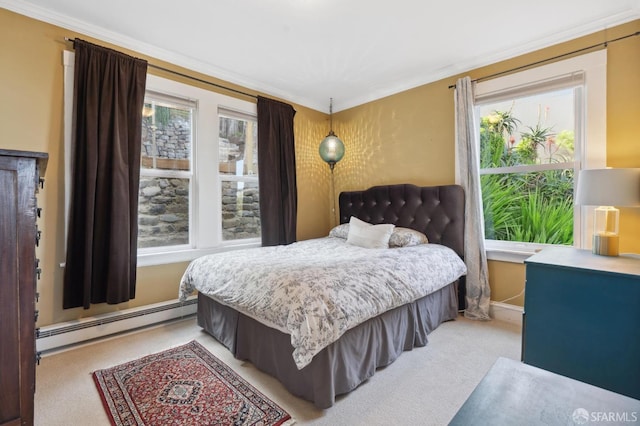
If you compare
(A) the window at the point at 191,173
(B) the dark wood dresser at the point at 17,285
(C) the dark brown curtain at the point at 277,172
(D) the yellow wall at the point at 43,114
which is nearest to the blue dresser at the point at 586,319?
(B) the dark wood dresser at the point at 17,285

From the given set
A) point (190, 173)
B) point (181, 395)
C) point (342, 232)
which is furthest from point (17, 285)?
point (342, 232)

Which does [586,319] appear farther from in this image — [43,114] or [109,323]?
[43,114]

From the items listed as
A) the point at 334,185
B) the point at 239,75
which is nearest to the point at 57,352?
the point at 239,75

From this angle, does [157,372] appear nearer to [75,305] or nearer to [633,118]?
[75,305]

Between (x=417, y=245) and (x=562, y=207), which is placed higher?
(x=562, y=207)

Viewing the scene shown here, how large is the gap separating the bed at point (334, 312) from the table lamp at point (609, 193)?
108cm

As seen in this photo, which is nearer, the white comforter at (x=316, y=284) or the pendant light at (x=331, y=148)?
the white comforter at (x=316, y=284)

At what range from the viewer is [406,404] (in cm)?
170

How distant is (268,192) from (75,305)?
211cm

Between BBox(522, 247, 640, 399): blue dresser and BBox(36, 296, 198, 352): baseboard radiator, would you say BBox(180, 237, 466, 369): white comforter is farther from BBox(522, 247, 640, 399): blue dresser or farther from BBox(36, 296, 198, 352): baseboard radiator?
BBox(522, 247, 640, 399): blue dresser

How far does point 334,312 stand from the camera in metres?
1.62

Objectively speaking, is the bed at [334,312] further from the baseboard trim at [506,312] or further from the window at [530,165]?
the window at [530,165]

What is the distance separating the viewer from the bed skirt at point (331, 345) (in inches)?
65.2

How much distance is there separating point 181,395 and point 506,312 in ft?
9.51
